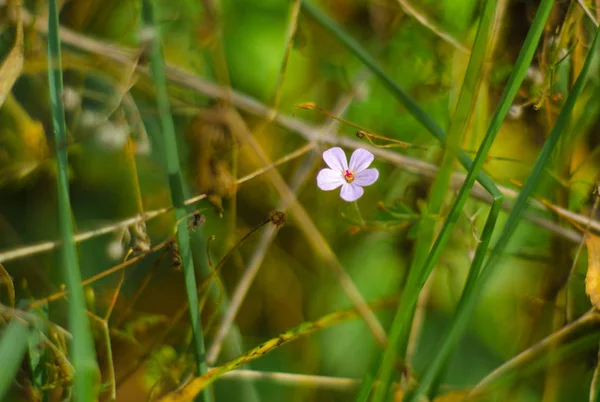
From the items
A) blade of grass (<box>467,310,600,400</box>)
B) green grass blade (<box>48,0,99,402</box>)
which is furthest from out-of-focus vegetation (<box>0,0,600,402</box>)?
green grass blade (<box>48,0,99,402</box>)

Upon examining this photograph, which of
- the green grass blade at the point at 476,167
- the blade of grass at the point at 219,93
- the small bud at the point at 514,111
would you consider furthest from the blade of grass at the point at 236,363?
the small bud at the point at 514,111

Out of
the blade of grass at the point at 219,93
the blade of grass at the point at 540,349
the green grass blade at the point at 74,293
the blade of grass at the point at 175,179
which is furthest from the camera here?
the blade of grass at the point at 219,93

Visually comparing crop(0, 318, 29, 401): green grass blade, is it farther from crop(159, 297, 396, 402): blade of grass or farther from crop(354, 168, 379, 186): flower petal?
crop(354, 168, 379, 186): flower petal

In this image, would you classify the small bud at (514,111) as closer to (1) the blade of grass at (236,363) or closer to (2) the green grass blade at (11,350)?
(1) the blade of grass at (236,363)

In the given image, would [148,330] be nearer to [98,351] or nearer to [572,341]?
[98,351]

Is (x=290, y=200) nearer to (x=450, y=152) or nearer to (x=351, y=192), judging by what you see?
(x=351, y=192)

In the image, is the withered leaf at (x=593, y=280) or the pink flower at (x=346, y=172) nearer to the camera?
the pink flower at (x=346, y=172)

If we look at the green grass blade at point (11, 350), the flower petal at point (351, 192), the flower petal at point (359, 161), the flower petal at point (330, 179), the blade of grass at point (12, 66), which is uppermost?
the blade of grass at point (12, 66)
